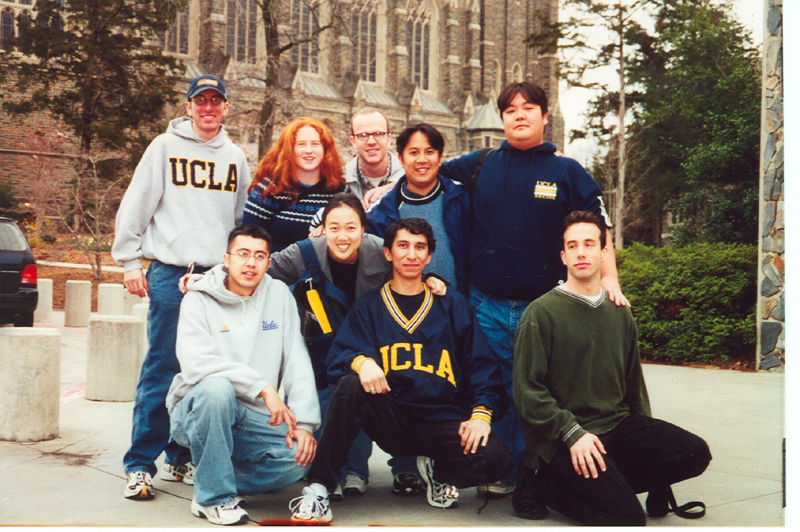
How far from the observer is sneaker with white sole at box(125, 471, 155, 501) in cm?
329

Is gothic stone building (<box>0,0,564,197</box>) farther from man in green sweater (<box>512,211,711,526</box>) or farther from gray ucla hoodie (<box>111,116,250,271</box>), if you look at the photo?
man in green sweater (<box>512,211,711,526</box>)

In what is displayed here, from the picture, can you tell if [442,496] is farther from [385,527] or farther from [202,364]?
[202,364]

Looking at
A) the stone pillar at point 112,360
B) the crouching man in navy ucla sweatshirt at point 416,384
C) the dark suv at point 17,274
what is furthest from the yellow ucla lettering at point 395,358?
the dark suv at point 17,274

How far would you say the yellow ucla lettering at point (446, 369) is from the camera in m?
3.23

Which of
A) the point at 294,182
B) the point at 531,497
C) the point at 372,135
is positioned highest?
the point at 372,135

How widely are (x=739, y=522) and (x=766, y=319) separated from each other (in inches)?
172

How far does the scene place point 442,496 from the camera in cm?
326

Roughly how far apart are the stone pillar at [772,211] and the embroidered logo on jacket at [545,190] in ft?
11.7

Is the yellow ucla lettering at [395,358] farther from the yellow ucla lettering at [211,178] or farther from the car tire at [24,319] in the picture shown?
the car tire at [24,319]

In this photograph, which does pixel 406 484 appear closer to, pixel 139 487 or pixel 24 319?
pixel 139 487

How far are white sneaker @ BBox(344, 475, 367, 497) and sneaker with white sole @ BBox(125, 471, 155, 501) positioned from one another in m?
0.95

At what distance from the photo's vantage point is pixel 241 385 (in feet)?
10.2

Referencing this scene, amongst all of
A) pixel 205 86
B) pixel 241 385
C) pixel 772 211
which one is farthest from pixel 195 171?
pixel 772 211

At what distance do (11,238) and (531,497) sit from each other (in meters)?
9.20
